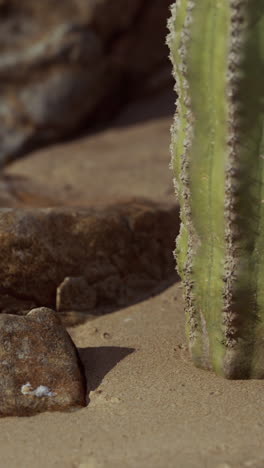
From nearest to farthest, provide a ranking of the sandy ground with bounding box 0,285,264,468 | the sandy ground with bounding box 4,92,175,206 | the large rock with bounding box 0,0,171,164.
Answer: the sandy ground with bounding box 0,285,264,468 → the sandy ground with bounding box 4,92,175,206 → the large rock with bounding box 0,0,171,164

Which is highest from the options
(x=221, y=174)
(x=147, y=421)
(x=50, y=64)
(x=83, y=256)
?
(x=50, y=64)

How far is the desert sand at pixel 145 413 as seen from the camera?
91.6 inches

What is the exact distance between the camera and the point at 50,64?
6832 mm

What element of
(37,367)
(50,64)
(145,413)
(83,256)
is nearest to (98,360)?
(37,367)

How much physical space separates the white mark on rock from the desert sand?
0.07 meters

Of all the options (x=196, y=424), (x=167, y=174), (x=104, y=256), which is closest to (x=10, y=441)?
(x=196, y=424)

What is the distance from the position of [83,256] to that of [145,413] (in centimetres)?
120

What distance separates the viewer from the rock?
8.74 feet

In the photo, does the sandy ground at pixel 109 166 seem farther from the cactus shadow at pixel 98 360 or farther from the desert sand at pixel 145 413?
the cactus shadow at pixel 98 360

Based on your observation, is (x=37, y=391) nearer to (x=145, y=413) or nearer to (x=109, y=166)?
(x=145, y=413)

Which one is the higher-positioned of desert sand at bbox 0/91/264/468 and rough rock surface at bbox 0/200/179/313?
rough rock surface at bbox 0/200/179/313

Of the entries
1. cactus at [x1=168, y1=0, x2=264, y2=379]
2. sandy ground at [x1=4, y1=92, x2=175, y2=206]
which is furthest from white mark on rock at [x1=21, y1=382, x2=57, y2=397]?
sandy ground at [x1=4, y1=92, x2=175, y2=206]

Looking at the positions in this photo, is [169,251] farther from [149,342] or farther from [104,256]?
[149,342]

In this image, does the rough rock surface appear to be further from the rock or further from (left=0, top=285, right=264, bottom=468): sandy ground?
the rock
